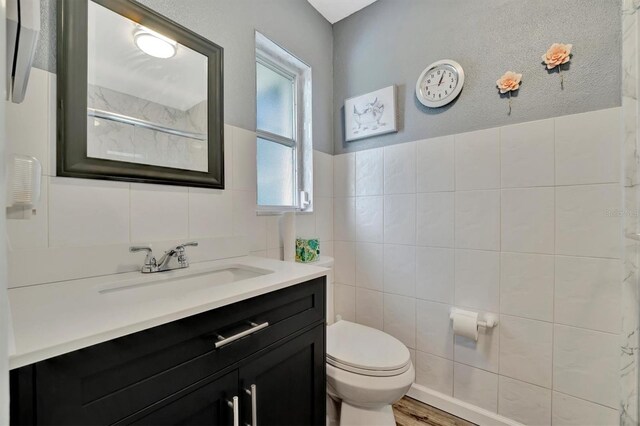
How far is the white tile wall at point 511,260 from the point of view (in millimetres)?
1126

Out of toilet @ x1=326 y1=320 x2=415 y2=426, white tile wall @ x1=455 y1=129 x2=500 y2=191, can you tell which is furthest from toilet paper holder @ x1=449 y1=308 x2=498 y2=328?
white tile wall @ x1=455 y1=129 x2=500 y2=191

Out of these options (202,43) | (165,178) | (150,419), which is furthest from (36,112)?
(150,419)

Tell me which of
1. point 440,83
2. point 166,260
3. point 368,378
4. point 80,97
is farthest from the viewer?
point 440,83

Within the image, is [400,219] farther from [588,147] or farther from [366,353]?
[588,147]

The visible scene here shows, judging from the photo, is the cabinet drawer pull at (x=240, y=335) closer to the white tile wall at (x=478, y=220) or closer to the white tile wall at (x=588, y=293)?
the white tile wall at (x=478, y=220)

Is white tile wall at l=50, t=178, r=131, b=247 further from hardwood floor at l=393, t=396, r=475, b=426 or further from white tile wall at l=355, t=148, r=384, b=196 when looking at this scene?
hardwood floor at l=393, t=396, r=475, b=426

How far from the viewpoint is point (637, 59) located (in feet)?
3.21

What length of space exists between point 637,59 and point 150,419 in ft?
5.93

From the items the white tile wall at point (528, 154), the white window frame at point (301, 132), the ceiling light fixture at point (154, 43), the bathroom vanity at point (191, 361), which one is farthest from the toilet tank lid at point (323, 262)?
the ceiling light fixture at point (154, 43)

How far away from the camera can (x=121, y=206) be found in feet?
3.23

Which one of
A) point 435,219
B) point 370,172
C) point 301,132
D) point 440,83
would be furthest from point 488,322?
point 301,132

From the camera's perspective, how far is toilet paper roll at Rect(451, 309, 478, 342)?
1334mm

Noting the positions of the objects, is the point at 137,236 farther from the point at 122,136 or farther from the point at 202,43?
the point at 202,43

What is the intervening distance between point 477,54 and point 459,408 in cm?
180
